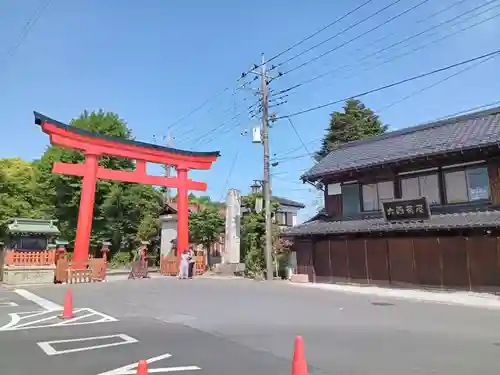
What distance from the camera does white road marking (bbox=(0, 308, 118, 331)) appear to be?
10.4 metres

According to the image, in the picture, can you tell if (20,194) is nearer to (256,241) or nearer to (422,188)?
(256,241)

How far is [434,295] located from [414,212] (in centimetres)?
426

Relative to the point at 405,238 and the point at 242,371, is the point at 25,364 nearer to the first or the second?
the point at 242,371

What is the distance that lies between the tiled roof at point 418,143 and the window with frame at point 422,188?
135cm

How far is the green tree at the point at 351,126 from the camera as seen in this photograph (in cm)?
4178

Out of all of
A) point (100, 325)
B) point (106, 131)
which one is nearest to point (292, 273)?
point (100, 325)

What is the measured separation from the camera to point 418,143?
2250cm

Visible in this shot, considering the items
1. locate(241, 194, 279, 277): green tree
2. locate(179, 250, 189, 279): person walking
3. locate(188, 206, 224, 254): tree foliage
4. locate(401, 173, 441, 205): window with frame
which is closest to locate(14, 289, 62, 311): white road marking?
locate(179, 250, 189, 279): person walking

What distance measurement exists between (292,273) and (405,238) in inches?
314

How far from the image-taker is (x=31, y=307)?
14.2m

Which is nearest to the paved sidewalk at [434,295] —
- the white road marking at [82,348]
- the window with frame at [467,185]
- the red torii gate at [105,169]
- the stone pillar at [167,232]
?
the window with frame at [467,185]

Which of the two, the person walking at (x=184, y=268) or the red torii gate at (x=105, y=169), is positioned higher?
the red torii gate at (x=105, y=169)

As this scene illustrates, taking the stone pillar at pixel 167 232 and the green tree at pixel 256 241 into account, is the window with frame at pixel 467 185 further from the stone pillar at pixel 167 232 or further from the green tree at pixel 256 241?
the stone pillar at pixel 167 232

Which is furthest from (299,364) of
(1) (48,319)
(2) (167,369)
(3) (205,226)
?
(3) (205,226)
